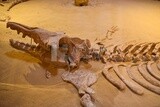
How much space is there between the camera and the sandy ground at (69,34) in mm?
2549

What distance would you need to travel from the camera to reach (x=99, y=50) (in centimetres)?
348

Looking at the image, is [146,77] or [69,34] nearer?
[146,77]

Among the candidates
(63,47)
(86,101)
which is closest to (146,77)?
(86,101)

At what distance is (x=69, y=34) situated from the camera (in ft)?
14.5

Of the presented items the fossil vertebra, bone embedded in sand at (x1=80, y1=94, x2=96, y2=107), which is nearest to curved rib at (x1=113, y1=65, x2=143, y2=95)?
the fossil vertebra

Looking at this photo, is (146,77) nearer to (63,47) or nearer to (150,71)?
(150,71)

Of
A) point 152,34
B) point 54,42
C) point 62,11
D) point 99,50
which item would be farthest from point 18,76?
point 62,11

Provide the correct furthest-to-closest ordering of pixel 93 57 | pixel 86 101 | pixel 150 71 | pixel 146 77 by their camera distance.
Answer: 1. pixel 93 57
2. pixel 150 71
3. pixel 146 77
4. pixel 86 101

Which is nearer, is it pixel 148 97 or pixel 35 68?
pixel 148 97

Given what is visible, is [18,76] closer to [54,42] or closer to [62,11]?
[54,42]

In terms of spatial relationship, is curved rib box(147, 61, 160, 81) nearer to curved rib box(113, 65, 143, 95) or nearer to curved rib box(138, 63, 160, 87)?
curved rib box(138, 63, 160, 87)

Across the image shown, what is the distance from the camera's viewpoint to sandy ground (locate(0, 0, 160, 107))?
255 centimetres

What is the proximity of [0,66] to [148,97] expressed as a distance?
180 cm

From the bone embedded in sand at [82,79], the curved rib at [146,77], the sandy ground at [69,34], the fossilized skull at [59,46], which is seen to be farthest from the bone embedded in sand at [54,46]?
the curved rib at [146,77]
